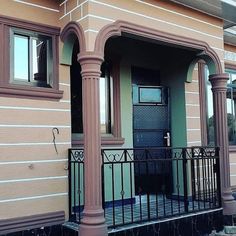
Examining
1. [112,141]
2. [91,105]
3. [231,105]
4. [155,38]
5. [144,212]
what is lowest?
[144,212]

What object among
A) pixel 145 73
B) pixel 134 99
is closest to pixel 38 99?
pixel 134 99

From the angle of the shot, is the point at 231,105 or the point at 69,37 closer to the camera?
the point at 69,37

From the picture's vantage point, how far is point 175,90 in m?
5.72

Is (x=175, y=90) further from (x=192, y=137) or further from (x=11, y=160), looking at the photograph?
(x=11, y=160)

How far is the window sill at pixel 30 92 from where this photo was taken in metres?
3.71

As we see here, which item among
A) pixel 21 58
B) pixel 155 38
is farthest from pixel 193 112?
pixel 21 58

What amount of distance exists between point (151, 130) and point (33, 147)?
2222 millimetres

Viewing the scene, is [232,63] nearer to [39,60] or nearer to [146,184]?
[146,184]

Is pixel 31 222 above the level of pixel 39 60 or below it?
below

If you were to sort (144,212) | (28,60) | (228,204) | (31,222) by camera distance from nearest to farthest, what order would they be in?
(31,222), (28,60), (144,212), (228,204)

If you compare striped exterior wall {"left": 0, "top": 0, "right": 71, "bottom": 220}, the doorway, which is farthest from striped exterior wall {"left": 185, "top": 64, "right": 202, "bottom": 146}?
striped exterior wall {"left": 0, "top": 0, "right": 71, "bottom": 220}

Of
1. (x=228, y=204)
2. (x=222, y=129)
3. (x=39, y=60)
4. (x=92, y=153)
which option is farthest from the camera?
(x=222, y=129)

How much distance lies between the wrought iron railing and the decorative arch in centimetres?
117

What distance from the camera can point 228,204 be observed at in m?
4.71
